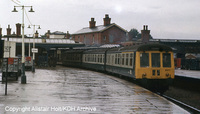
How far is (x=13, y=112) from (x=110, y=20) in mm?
68097

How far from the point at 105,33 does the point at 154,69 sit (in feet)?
182

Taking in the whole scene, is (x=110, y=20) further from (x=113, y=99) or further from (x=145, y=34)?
(x=113, y=99)

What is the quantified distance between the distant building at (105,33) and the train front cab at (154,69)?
5404 centimetres

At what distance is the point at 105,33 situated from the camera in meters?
74.8

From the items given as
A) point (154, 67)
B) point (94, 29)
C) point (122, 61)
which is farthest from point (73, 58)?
point (154, 67)

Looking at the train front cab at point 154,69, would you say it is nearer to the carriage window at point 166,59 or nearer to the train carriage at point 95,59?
the carriage window at point 166,59

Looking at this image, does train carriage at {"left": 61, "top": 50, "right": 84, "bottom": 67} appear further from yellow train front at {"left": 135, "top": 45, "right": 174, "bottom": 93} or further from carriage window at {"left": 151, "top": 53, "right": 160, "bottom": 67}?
carriage window at {"left": 151, "top": 53, "right": 160, "bottom": 67}

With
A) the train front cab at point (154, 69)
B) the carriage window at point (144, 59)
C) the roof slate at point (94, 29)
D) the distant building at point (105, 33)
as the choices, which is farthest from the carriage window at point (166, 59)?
the roof slate at point (94, 29)

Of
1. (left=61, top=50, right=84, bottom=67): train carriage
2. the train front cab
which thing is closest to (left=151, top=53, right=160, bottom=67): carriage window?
the train front cab

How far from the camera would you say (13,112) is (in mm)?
10273

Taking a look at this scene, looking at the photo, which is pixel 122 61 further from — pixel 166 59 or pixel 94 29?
pixel 94 29

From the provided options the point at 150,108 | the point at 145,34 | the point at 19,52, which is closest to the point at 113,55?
the point at 150,108

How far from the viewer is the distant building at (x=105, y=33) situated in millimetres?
74588

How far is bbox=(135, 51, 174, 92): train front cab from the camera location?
64.4ft
